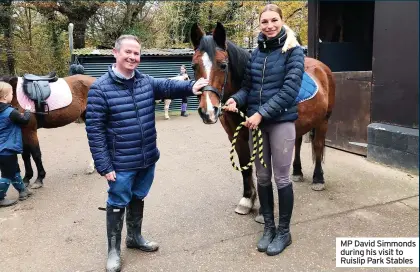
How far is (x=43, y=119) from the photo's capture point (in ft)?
16.0

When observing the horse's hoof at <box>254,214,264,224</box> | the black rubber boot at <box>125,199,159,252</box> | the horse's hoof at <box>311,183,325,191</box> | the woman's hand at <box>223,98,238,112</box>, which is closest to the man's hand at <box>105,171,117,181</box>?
the black rubber boot at <box>125,199,159,252</box>

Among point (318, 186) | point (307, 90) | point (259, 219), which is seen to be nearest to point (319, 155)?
point (318, 186)

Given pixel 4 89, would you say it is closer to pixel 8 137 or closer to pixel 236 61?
pixel 8 137

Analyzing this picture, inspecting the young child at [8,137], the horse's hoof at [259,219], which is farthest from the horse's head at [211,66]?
the young child at [8,137]

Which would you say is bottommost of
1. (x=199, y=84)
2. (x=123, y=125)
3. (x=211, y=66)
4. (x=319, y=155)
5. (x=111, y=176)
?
(x=319, y=155)

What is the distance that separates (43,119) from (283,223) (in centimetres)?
357

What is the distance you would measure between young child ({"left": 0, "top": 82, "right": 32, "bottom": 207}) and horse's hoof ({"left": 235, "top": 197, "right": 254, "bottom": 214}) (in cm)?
263

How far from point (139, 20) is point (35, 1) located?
5282 mm

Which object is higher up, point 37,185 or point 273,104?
point 273,104

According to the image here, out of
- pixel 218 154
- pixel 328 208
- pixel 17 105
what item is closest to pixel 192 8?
pixel 218 154

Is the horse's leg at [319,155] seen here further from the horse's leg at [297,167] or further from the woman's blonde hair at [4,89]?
the woman's blonde hair at [4,89]

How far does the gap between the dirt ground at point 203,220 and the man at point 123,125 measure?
0.57m

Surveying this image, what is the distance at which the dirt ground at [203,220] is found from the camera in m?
2.88

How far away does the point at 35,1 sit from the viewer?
1405 centimetres
